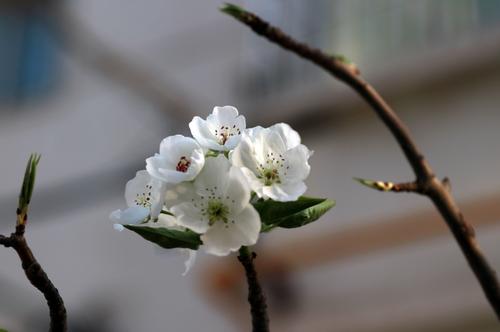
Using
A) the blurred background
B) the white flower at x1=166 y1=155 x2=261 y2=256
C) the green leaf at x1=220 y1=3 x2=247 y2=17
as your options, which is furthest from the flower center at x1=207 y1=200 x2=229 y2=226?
the blurred background

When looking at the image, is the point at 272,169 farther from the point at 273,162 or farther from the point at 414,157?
the point at 414,157

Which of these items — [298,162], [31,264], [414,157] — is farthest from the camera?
[414,157]

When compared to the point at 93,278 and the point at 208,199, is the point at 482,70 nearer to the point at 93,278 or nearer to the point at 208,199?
the point at 93,278

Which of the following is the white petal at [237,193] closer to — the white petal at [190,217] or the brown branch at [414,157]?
the white petal at [190,217]

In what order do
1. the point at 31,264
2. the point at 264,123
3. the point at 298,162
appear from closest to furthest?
the point at 31,264 → the point at 298,162 → the point at 264,123

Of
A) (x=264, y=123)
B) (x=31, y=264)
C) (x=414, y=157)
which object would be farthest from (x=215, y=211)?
(x=264, y=123)

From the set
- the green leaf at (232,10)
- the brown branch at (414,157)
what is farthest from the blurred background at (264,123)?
the green leaf at (232,10)

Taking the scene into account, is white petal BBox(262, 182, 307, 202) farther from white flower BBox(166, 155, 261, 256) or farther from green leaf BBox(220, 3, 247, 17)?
green leaf BBox(220, 3, 247, 17)

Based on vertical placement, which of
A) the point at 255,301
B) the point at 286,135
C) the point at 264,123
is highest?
the point at 264,123
